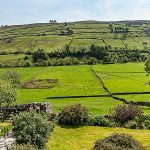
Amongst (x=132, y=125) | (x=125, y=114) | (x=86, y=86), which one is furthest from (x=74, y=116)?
(x=86, y=86)

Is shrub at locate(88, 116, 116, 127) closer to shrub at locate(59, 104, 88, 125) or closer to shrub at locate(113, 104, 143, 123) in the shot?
shrub at locate(59, 104, 88, 125)

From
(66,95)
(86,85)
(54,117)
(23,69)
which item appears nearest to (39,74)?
(23,69)

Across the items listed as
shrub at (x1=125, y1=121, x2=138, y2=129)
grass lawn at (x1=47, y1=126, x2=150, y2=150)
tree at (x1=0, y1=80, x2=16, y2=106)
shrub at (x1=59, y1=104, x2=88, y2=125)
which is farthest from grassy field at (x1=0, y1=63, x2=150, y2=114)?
grass lawn at (x1=47, y1=126, x2=150, y2=150)

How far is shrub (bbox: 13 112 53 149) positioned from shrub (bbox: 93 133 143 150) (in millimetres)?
5670

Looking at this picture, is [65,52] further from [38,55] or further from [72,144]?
[72,144]

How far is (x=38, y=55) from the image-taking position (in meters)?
171

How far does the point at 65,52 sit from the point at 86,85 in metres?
75.9

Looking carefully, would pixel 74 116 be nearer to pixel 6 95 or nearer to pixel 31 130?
pixel 31 130

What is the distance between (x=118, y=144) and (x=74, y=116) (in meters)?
13.0

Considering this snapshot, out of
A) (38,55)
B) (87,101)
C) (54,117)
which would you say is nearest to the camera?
(54,117)

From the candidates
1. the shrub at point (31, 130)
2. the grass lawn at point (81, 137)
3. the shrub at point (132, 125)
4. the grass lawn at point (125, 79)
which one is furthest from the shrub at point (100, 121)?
the grass lawn at point (125, 79)

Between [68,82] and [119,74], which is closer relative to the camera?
[68,82]

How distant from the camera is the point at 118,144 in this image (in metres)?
36.0

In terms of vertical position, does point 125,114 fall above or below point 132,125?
above
